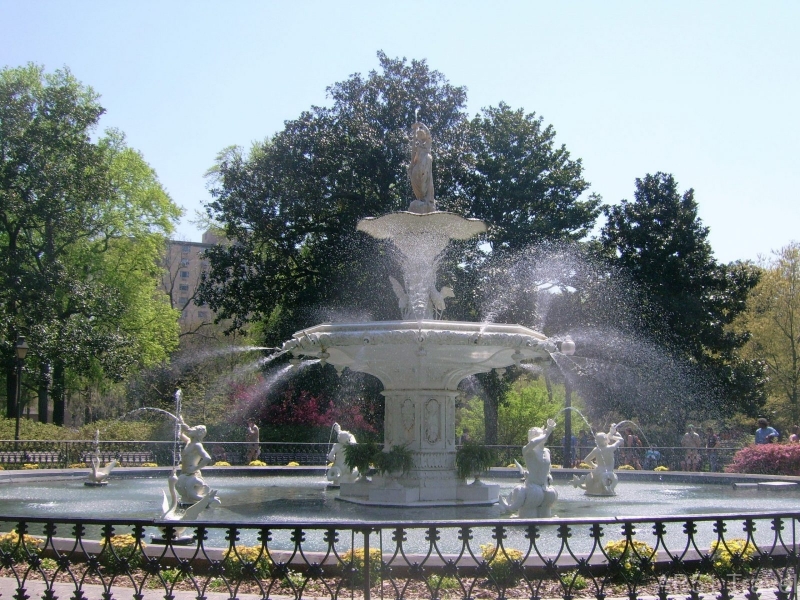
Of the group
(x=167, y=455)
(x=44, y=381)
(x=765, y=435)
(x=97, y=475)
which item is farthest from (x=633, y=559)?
(x=44, y=381)

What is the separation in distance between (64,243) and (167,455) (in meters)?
14.5

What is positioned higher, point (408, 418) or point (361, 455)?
point (408, 418)

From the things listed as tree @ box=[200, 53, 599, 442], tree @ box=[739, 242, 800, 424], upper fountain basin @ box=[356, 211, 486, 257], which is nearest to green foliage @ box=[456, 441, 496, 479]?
upper fountain basin @ box=[356, 211, 486, 257]

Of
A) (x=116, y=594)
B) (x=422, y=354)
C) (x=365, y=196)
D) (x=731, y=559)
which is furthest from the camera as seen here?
(x=365, y=196)

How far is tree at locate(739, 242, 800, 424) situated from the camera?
38406 millimetres

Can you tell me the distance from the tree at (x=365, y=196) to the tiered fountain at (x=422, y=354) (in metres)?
14.7

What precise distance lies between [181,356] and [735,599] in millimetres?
41959

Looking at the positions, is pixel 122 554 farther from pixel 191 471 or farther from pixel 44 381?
pixel 44 381

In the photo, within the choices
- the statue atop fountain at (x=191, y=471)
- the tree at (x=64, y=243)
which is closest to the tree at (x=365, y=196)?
the tree at (x=64, y=243)

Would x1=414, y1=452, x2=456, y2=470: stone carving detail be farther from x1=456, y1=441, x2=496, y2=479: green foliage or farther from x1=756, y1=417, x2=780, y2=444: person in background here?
x1=756, y1=417, x2=780, y2=444: person in background

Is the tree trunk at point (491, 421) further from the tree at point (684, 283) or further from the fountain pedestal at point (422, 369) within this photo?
the fountain pedestal at point (422, 369)

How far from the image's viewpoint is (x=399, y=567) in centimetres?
669

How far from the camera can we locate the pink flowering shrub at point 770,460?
18531 mm

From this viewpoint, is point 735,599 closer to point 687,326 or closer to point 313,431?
point 313,431
